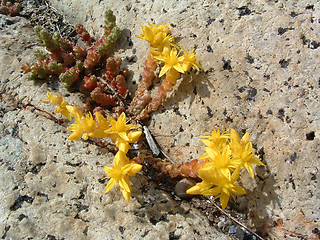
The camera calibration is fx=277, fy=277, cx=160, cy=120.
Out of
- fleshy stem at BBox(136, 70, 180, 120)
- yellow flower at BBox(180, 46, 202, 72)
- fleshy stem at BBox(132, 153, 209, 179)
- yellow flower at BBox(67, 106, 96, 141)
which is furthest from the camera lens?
fleshy stem at BBox(136, 70, 180, 120)

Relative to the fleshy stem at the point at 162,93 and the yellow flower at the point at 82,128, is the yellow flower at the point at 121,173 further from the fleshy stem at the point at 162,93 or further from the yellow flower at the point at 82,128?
the fleshy stem at the point at 162,93

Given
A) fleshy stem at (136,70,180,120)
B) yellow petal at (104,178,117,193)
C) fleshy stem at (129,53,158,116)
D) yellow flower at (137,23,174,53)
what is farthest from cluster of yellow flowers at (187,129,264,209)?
yellow flower at (137,23,174,53)

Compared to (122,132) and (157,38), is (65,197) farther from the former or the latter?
(157,38)

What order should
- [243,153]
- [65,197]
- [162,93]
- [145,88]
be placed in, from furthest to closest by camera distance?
[145,88], [162,93], [65,197], [243,153]

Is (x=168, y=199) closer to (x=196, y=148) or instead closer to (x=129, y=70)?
(x=196, y=148)

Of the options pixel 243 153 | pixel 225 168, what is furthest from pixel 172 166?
pixel 243 153

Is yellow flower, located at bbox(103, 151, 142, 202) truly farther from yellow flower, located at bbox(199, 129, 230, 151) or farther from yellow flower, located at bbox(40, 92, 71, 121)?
yellow flower, located at bbox(40, 92, 71, 121)
